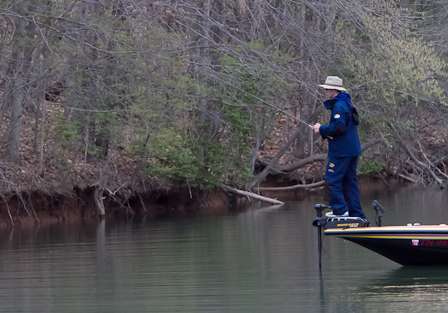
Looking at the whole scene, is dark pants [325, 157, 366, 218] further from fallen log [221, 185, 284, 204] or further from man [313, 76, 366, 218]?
fallen log [221, 185, 284, 204]

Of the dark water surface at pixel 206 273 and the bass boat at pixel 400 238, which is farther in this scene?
the bass boat at pixel 400 238

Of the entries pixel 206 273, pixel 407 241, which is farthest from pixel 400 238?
pixel 206 273

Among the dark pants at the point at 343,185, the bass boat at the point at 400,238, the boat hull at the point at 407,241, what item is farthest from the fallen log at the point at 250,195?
the boat hull at the point at 407,241

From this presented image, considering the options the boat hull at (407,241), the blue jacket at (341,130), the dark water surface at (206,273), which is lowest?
the dark water surface at (206,273)

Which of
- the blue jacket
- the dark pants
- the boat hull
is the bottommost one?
the boat hull

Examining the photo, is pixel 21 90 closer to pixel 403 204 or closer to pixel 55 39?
pixel 55 39

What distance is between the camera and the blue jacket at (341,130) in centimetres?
1303

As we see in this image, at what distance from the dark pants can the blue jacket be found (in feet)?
0.30

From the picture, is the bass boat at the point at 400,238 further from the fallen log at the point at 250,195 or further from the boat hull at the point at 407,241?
the fallen log at the point at 250,195

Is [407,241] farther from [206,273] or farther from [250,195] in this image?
[250,195]

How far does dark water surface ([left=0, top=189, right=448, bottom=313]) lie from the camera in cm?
1116

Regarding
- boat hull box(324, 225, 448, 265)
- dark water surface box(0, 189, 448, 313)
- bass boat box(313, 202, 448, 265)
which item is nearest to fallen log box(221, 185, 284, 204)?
dark water surface box(0, 189, 448, 313)

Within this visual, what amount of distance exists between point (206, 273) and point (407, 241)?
7.23 feet

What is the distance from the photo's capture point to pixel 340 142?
1324 centimetres
